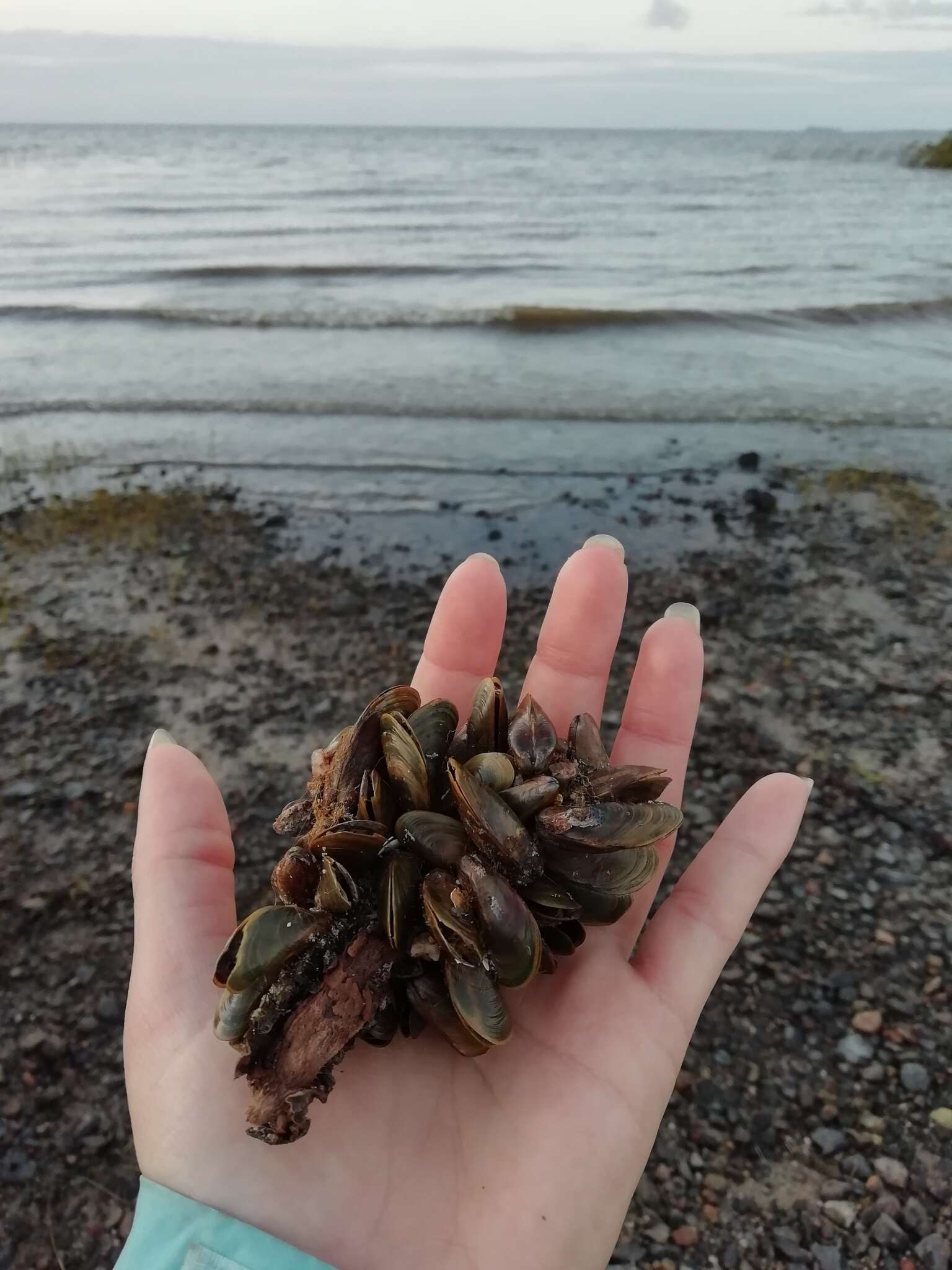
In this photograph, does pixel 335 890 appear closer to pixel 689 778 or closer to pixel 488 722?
pixel 488 722

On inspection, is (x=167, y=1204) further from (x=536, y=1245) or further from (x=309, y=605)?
(x=309, y=605)

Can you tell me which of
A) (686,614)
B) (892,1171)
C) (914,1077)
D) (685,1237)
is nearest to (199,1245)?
(685,1237)

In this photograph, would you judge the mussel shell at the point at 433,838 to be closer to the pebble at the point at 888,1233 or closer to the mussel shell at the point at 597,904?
the mussel shell at the point at 597,904

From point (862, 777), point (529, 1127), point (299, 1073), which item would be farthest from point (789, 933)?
point (299, 1073)

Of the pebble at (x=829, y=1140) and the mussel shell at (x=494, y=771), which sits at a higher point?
the mussel shell at (x=494, y=771)

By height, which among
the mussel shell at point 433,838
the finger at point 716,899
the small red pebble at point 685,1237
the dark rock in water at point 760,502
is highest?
the mussel shell at point 433,838

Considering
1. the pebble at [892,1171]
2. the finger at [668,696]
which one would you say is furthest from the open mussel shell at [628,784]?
the pebble at [892,1171]

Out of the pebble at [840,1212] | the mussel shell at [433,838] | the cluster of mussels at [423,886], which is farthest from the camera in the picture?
the pebble at [840,1212]
